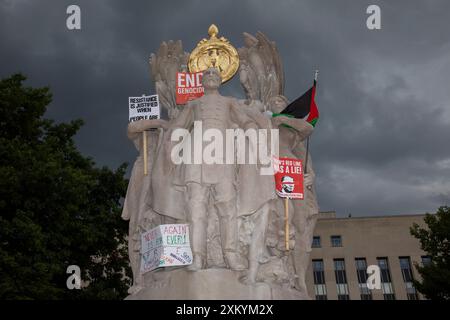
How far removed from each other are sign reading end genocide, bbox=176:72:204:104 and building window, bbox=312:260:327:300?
37.6 meters

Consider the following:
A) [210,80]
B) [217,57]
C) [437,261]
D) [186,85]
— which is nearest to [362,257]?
[437,261]

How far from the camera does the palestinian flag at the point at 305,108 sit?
38.2 ft

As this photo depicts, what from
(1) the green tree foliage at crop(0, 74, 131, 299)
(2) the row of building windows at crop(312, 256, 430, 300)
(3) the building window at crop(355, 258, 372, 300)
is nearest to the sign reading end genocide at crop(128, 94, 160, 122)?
(1) the green tree foliage at crop(0, 74, 131, 299)

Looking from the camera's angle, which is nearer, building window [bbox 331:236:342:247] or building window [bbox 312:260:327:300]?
building window [bbox 312:260:327:300]

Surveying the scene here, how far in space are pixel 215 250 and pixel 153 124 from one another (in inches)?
115

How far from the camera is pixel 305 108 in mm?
11742

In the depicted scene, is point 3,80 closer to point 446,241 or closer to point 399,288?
point 446,241

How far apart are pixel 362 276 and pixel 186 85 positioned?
38179 mm

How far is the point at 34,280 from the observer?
1559 centimetres

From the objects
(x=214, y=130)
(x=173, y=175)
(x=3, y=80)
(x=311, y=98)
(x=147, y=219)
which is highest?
(x=3, y=80)

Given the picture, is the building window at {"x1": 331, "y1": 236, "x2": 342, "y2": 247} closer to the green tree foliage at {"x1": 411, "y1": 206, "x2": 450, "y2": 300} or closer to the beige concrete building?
the beige concrete building

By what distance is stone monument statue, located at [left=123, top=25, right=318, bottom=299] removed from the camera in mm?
8602

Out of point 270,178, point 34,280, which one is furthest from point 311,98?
point 34,280

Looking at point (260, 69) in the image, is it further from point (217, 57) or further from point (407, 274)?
point (407, 274)
